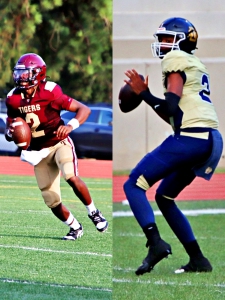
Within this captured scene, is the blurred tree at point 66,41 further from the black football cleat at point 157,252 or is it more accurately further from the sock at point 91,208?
the black football cleat at point 157,252

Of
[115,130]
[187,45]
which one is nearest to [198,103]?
[187,45]

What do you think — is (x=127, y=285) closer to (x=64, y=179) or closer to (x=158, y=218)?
(x=64, y=179)

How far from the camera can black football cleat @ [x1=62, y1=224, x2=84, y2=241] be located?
9.95 ft

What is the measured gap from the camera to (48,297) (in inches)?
114

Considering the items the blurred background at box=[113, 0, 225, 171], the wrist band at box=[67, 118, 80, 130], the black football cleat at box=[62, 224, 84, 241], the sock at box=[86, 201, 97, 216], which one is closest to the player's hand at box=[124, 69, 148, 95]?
the blurred background at box=[113, 0, 225, 171]

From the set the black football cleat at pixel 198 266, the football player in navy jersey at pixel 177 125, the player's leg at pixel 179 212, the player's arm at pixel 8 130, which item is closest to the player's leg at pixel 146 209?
the football player in navy jersey at pixel 177 125

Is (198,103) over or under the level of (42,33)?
under

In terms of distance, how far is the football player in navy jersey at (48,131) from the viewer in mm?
3031

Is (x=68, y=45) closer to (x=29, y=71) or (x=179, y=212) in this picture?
(x=29, y=71)

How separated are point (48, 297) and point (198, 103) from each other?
997mm

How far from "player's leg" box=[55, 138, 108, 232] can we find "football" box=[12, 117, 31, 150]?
14cm

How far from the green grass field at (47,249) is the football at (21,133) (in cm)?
18

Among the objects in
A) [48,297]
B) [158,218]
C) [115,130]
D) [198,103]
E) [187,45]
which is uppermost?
[187,45]

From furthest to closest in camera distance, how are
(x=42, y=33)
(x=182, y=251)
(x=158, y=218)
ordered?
(x=158, y=218), (x=182, y=251), (x=42, y=33)
